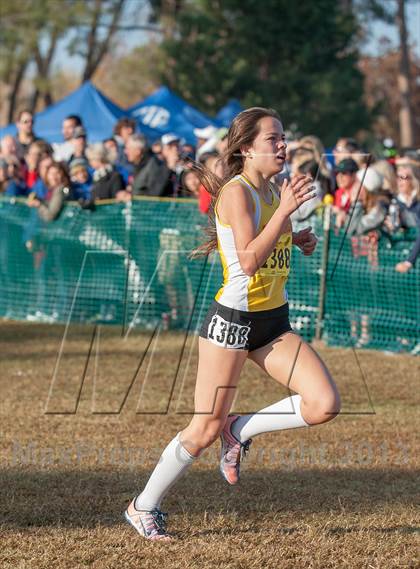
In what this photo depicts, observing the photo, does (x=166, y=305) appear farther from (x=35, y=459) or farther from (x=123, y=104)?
(x=123, y=104)

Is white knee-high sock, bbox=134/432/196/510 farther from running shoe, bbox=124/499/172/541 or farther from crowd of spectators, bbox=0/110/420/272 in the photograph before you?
crowd of spectators, bbox=0/110/420/272

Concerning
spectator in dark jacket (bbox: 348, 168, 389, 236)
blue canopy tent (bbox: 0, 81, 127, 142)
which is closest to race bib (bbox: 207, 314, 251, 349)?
spectator in dark jacket (bbox: 348, 168, 389, 236)

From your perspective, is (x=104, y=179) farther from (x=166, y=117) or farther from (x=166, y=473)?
(x=166, y=473)

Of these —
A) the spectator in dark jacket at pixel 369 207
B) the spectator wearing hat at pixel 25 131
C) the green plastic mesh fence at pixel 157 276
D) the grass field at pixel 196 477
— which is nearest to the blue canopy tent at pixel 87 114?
the spectator wearing hat at pixel 25 131

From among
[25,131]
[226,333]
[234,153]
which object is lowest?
[226,333]

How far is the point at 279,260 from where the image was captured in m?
4.71

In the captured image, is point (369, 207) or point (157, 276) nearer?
point (369, 207)

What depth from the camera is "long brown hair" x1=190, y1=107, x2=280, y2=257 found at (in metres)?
4.74

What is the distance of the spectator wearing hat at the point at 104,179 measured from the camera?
12273mm

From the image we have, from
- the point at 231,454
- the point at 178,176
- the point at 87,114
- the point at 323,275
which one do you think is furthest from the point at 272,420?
the point at 87,114

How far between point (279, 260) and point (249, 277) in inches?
7.2

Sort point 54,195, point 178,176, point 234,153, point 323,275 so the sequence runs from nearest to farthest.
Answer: point 234,153 → point 323,275 → point 178,176 → point 54,195

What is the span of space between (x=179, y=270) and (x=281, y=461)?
535cm

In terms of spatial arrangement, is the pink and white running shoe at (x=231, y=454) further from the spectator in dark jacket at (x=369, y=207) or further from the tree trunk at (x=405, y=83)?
the tree trunk at (x=405, y=83)
